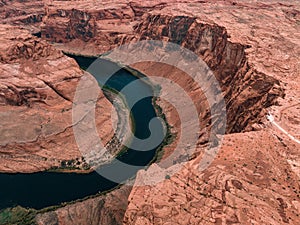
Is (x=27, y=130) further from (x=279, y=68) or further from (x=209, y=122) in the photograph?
(x=279, y=68)

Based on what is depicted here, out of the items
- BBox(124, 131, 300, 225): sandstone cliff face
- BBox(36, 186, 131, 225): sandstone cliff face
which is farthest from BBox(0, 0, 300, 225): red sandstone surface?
BBox(36, 186, 131, 225): sandstone cliff face

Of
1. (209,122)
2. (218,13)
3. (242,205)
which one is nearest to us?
(242,205)

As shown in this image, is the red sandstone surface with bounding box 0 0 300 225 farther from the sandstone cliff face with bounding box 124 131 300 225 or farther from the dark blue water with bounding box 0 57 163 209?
the dark blue water with bounding box 0 57 163 209

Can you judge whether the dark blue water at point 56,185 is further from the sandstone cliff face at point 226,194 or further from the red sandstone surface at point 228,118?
the sandstone cliff face at point 226,194

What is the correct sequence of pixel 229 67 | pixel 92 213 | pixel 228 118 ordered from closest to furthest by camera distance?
pixel 92 213
pixel 228 118
pixel 229 67

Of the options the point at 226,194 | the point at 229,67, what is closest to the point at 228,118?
the point at 229,67

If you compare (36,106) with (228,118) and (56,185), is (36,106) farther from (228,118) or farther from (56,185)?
(228,118)

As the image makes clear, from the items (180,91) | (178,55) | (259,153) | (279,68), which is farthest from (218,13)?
(259,153)

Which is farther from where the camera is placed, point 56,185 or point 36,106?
point 36,106

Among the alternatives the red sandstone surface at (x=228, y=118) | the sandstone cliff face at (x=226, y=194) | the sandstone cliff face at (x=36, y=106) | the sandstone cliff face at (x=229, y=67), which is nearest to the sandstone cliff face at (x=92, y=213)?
the red sandstone surface at (x=228, y=118)
